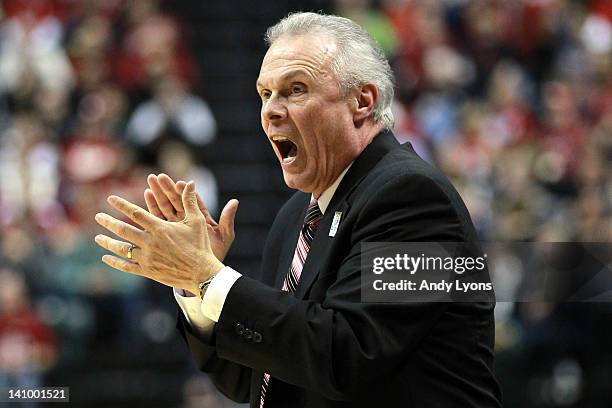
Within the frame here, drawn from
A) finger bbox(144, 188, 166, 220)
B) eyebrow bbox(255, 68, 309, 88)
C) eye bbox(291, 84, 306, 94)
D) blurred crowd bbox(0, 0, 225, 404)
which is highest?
eyebrow bbox(255, 68, 309, 88)

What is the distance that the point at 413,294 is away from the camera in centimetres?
325

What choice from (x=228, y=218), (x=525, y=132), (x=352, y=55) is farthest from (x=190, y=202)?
(x=525, y=132)

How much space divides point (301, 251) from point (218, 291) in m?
0.48

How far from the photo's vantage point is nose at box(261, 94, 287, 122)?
364cm

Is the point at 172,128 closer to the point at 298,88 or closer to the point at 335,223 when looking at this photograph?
the point at 298,88

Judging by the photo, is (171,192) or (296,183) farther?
(296,183)

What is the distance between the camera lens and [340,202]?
357 centimetres

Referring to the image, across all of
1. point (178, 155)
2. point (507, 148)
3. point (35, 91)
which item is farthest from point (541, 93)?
point (35, 91)

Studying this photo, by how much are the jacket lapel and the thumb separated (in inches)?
16.2

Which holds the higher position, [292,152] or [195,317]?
[292,152]

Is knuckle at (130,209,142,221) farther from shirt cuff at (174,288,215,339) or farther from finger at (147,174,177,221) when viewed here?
shirt cuff at (174,288,215,339)

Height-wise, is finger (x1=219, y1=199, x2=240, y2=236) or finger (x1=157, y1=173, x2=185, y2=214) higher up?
finger (x1=157, y1=173, x2=185, y2=214)

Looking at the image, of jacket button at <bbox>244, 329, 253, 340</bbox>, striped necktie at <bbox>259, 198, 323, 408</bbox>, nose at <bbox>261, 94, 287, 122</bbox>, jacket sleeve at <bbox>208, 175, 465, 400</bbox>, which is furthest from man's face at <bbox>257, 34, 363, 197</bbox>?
jacket button at <bbox>244, 329, 253, 340</bbox>

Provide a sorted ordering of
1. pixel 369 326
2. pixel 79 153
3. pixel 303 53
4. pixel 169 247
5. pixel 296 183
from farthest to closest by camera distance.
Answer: pixel 79 153
pixel 296 183
pixel 303 53
pixel 169 247
pixel 369 326
